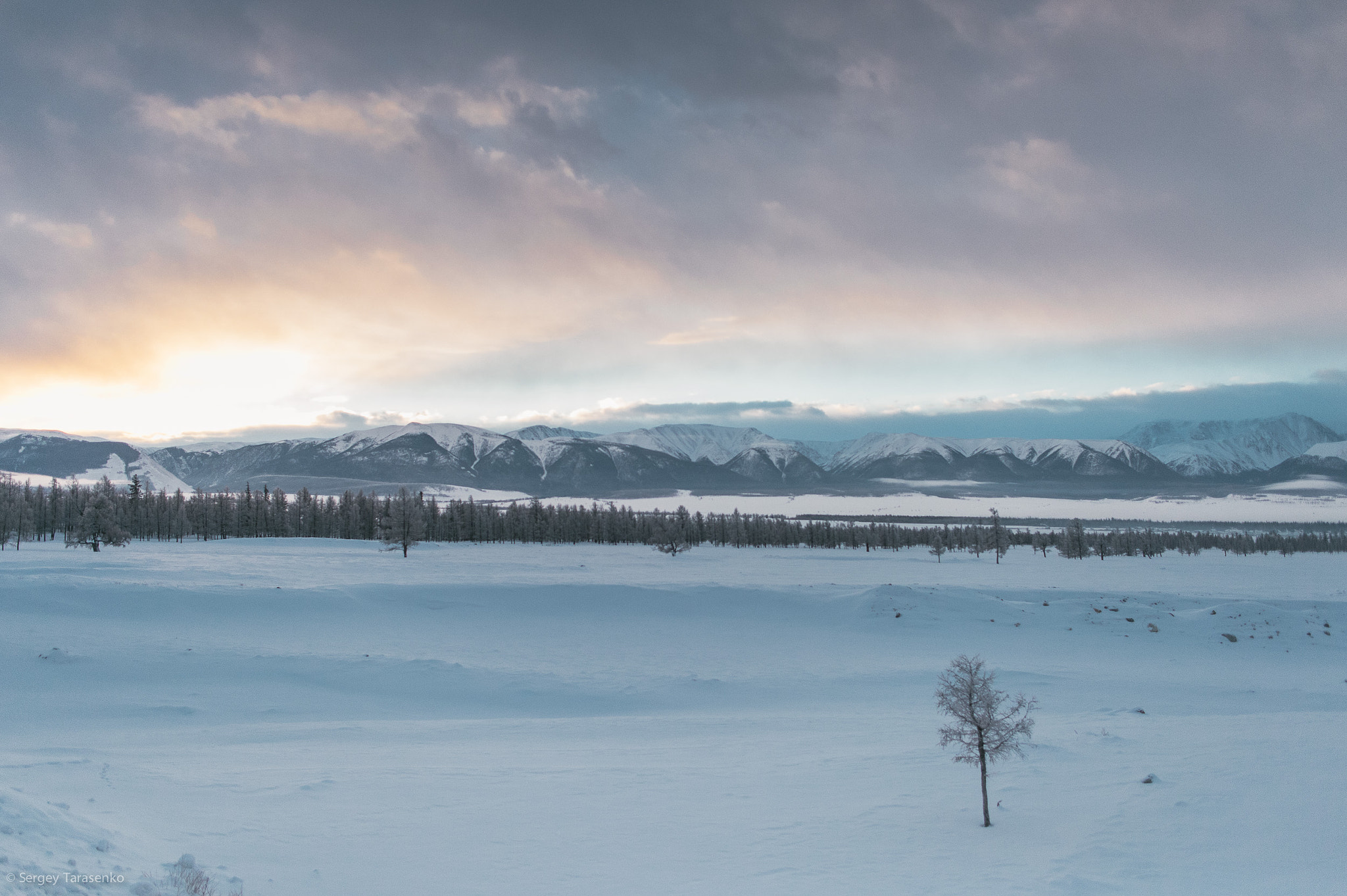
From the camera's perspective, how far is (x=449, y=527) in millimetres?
142125

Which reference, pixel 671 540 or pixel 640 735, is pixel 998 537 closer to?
pixel 671 540

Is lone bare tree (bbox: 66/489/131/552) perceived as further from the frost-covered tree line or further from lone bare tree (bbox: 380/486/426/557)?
lone bare tree (bbox: 380/486/426/557)

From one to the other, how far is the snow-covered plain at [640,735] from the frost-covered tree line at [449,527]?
163ft

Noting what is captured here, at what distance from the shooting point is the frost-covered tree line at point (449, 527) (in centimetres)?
11312

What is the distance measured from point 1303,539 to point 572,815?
237179mm

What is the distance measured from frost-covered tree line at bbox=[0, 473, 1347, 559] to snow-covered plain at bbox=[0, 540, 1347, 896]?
49.6 m

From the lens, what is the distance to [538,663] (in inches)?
1363

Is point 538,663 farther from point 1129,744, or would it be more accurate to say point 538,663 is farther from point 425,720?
point 1129,744

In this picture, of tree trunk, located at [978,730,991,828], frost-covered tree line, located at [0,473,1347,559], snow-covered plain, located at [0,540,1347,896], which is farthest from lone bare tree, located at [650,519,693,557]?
tree trunk, located at [978,730,991,828]

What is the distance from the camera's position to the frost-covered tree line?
371 ft

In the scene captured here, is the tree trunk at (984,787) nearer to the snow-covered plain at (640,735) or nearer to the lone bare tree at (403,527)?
the snow-covered plain at (640,735)

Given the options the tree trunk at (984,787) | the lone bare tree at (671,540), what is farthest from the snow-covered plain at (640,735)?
the lone bare tree at (671,540)

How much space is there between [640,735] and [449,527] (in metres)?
126

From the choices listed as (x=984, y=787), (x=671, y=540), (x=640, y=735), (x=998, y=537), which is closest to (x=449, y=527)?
(x=671, y=540)
